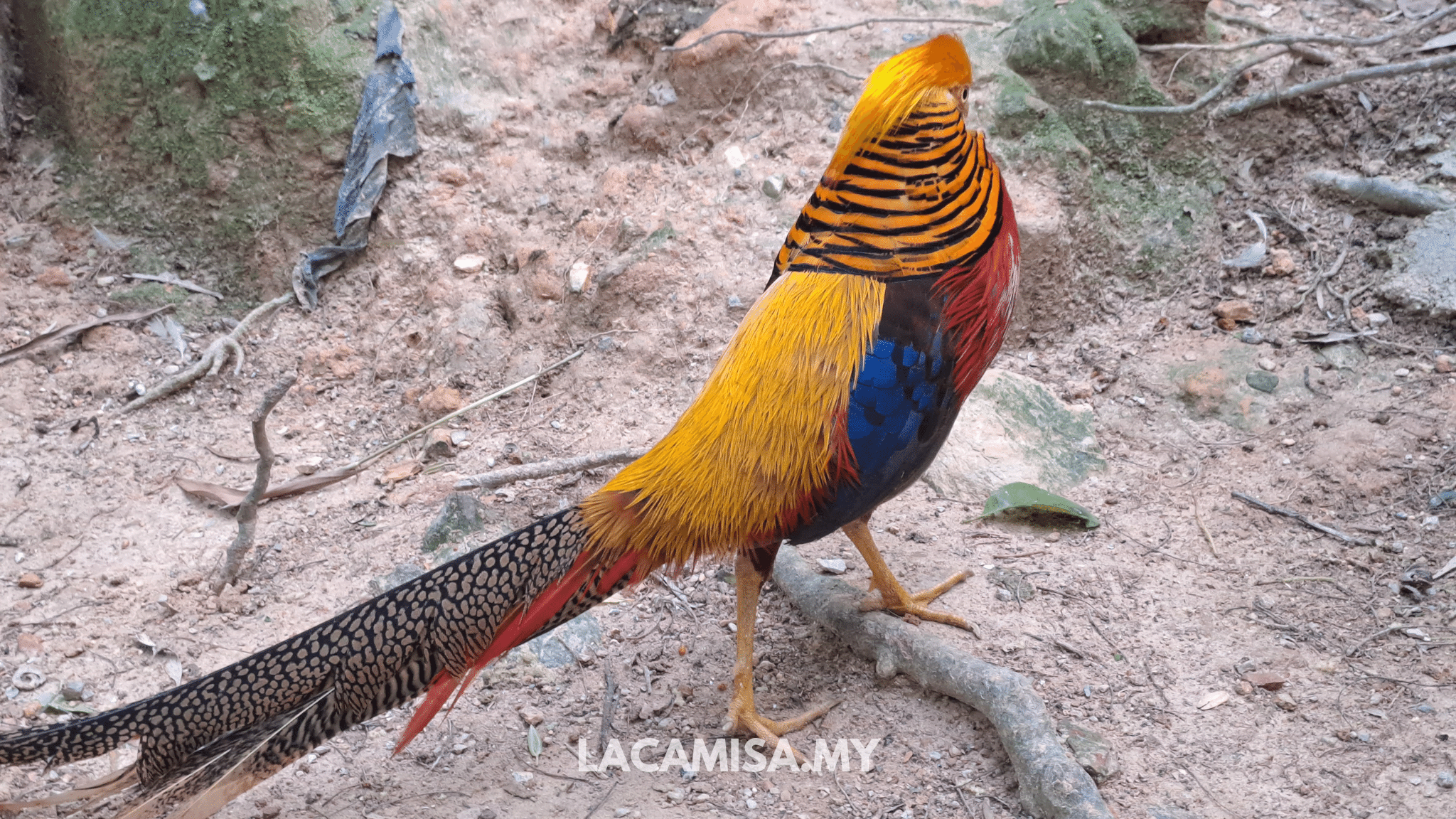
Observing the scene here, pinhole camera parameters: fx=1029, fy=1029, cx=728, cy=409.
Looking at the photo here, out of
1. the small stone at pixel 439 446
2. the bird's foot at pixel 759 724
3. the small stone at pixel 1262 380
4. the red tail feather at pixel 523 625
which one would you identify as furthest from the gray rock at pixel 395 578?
the small stone at pixel 1262 380

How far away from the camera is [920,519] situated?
3.27 m

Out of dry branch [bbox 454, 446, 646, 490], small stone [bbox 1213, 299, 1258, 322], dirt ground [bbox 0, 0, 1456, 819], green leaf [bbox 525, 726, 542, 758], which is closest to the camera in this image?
dirt ground [bbox 0, 0, 1456, 819]

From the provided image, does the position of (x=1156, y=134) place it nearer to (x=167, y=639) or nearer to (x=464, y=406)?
(x=464, y=406)

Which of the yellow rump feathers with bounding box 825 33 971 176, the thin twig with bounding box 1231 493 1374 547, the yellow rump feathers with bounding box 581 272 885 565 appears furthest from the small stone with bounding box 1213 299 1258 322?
the yellow rump feathers with bounding box 581 272 885 565

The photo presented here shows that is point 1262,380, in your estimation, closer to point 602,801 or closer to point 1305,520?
point 1305,520

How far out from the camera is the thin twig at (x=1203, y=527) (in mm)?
2996

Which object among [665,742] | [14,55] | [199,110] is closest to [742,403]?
[665,742]

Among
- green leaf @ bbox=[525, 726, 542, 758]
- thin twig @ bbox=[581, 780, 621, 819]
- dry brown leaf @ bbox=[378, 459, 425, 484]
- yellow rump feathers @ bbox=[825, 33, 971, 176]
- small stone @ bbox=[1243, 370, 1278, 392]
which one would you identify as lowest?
thin twig @ bbox=[581, 780, 621, 819]

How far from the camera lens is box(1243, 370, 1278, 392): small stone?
3514 mm

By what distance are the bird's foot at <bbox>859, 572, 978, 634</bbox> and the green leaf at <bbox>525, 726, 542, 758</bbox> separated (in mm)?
910

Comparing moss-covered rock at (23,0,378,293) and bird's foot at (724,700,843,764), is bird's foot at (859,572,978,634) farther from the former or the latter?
moss-covered rock at (23,0,378,293)

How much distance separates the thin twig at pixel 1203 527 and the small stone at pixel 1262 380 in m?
0.58

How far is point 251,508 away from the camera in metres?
2.94

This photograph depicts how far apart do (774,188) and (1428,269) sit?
90.6 inches
